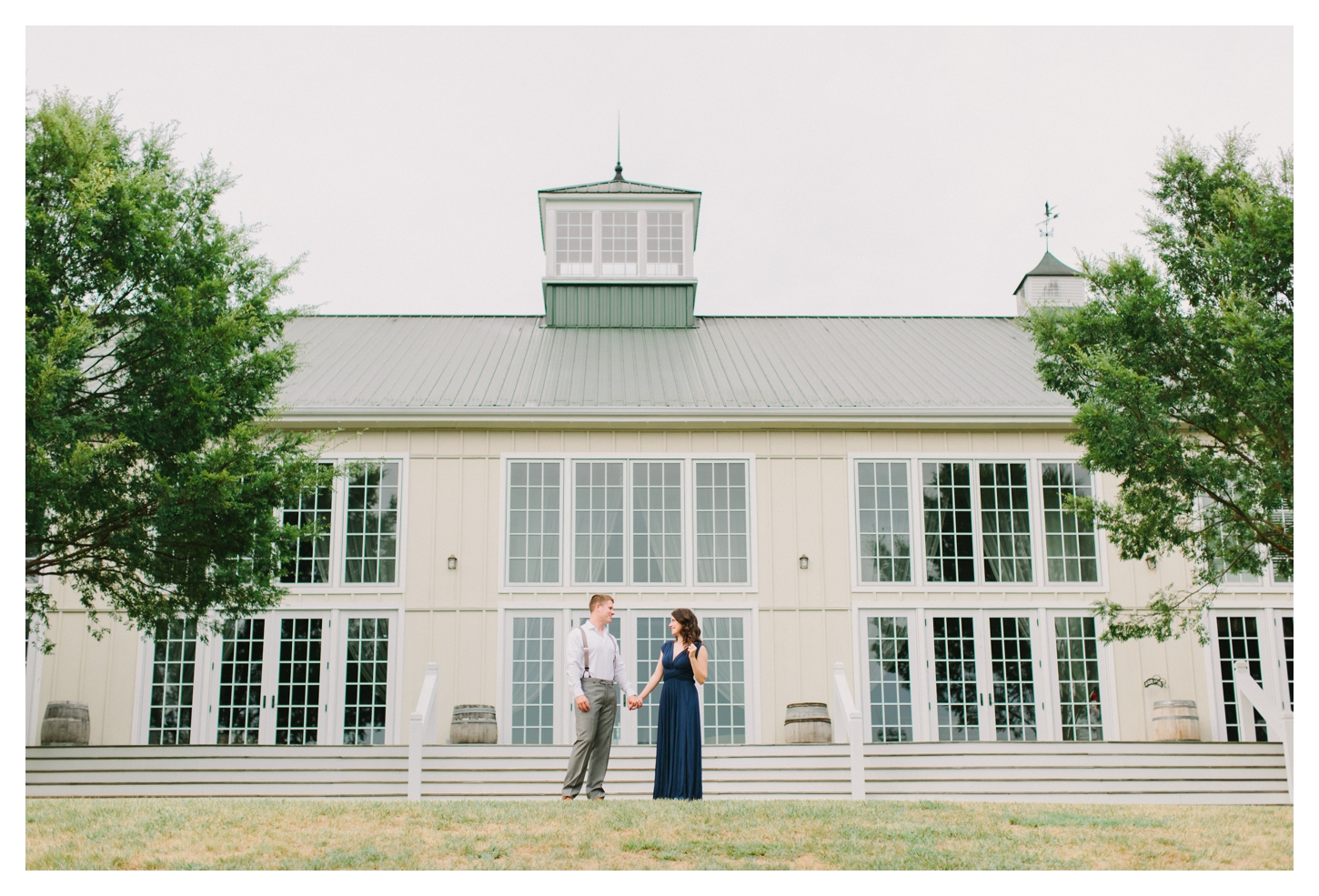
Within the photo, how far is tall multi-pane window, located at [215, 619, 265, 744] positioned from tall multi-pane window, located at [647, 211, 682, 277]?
9.33 m

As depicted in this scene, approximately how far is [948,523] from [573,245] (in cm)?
880

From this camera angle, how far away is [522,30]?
32.3ft

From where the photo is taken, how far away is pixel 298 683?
14352 millimetres

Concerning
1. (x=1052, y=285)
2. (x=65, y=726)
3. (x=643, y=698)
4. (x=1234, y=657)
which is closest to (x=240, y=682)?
(x=65, y=726)

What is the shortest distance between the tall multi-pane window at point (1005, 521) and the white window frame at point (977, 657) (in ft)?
1.60

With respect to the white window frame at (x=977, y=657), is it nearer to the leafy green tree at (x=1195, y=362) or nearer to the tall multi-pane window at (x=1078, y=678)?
the tall multi-pane window at (x=1078, y=678)

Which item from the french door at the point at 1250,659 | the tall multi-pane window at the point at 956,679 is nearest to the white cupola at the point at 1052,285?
the french door at the point at 1250,659

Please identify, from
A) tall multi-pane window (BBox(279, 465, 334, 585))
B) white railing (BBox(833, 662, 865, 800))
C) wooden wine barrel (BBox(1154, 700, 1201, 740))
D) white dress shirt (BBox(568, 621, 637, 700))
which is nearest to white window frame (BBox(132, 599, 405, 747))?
tall multi-pane window (BBox(279, 465, 334, 585))

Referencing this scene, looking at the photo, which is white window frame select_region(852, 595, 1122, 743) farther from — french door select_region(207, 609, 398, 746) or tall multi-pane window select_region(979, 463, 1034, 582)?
french door select_region(207, 609, 398, 746)

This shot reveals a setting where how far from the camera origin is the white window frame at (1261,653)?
47.4ft

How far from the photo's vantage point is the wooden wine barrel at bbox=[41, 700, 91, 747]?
13516 millimetres

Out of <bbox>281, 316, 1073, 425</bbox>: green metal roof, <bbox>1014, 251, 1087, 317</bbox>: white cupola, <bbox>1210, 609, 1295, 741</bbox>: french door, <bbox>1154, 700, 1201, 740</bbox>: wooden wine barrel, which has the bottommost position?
<bbox>1154, 700, 1201, 740</bbox>: wooden wine barrel

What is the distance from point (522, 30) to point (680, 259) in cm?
1032
